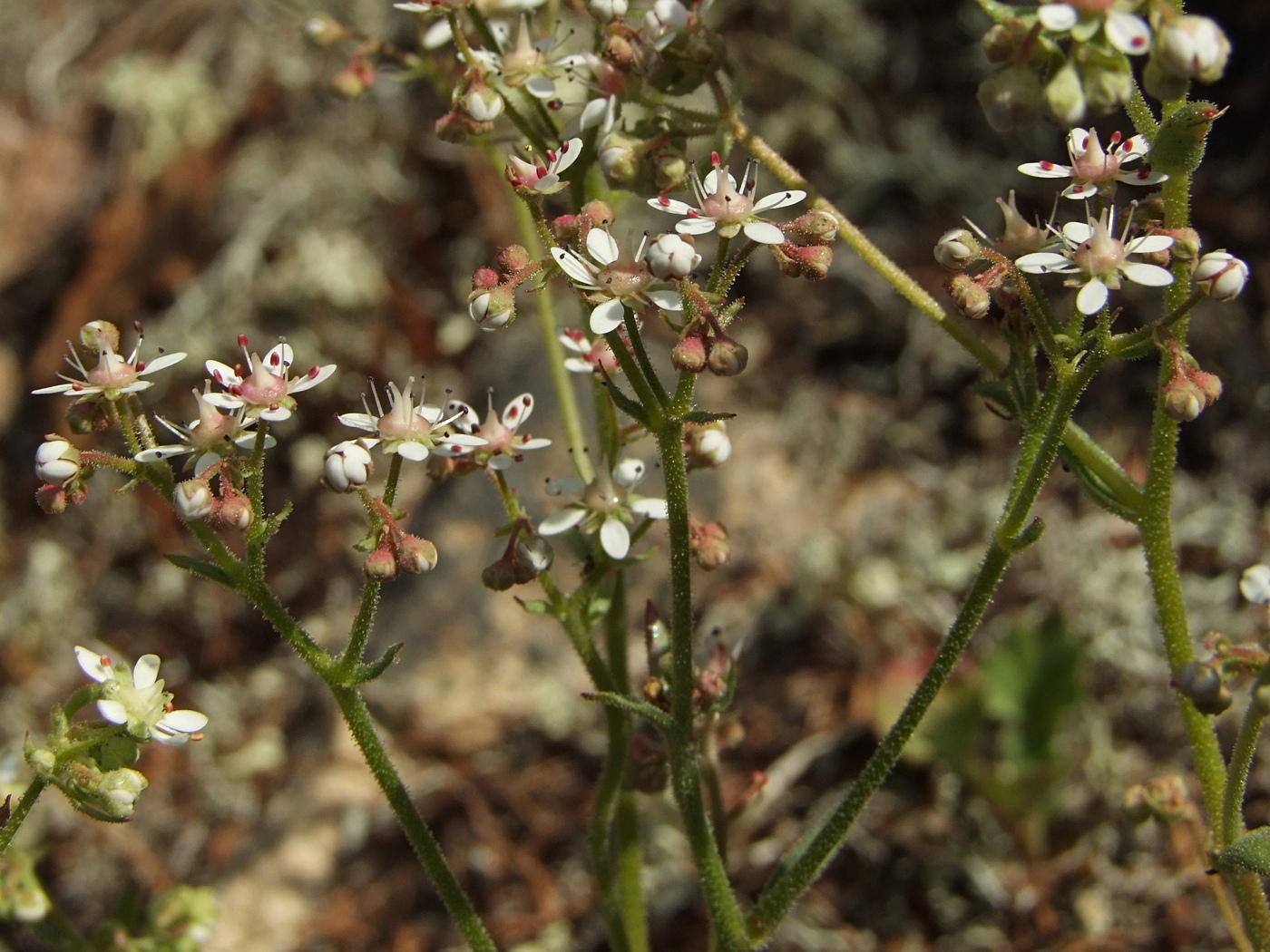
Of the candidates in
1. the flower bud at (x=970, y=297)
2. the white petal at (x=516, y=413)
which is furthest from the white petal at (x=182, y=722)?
the flower bud at (x=970, y=297)

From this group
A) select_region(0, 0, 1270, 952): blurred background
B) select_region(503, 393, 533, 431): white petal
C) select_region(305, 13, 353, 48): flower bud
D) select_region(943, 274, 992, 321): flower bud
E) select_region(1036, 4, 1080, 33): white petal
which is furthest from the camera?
select_region(0, 0, 1270, 952): blurred background

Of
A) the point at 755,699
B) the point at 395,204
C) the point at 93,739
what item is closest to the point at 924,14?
the point at 395,204

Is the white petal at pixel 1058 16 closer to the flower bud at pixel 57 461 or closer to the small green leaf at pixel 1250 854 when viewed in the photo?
the small green leaf at pixel 1250 854

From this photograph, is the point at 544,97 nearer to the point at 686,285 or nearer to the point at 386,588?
the point at 686,285

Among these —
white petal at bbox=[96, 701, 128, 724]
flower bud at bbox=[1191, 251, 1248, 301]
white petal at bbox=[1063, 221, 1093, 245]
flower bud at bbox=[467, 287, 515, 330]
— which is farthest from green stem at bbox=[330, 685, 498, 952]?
flower bud at bbox=[1191, 251, 1248, 301]

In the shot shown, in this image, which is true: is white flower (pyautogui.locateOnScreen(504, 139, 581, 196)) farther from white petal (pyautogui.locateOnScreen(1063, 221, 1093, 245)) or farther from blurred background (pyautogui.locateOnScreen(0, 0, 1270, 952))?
blurred background (pyautogui.locateOnScreen(0, 0, 1270, 952))
